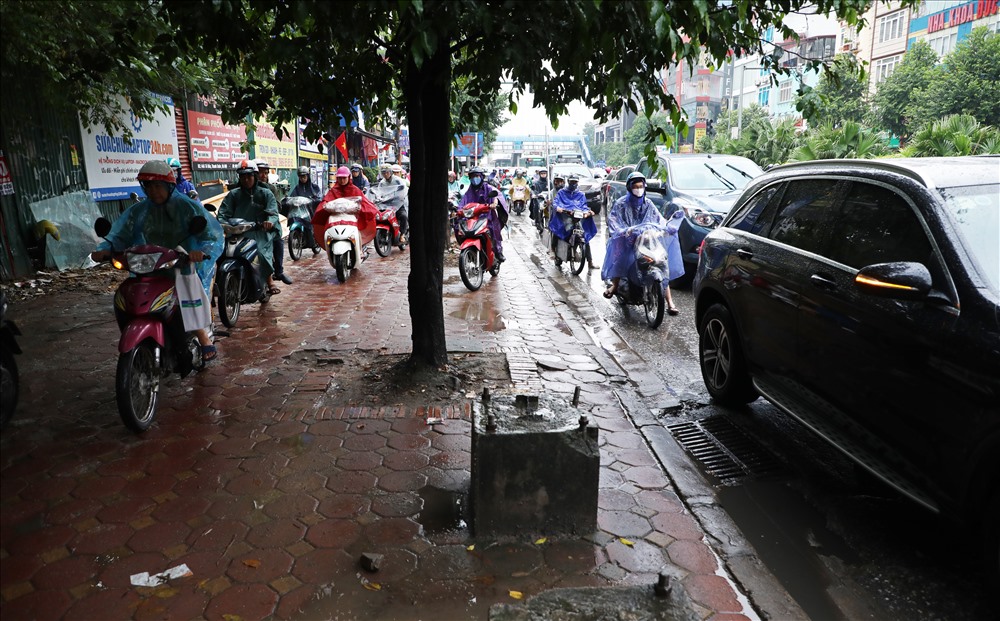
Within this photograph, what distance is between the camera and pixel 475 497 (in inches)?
128

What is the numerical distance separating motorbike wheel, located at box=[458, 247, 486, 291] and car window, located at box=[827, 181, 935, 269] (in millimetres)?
6301

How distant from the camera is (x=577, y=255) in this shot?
11938mm

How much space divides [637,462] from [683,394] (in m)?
1.63

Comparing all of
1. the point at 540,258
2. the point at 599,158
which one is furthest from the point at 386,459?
the point at 599,158

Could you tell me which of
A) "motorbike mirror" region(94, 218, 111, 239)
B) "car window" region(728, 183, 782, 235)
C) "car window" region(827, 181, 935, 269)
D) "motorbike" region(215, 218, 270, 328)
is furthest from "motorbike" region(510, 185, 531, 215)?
"car window" region(827, 181, 935, 269)

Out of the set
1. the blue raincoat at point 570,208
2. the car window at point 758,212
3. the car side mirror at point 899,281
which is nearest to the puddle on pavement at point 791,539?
the car side mirror at point 899,281

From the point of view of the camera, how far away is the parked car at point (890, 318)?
2795 mm

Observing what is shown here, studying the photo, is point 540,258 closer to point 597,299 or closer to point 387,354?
point 597,299

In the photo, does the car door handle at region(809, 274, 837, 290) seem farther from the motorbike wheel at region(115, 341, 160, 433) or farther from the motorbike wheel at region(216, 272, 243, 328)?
the motorbike wheel at region(216, 272, 243, 328)

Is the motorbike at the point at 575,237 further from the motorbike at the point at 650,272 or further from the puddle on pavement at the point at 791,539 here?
the puddle on pavement at the point at 791,539

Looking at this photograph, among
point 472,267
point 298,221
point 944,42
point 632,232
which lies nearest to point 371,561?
point 632,232

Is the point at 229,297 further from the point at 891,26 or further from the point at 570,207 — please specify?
the point at 891,26

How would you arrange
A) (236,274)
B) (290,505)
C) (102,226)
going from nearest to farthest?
(290,505), (102,226), (236,274)

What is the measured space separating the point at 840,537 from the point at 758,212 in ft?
8.36
